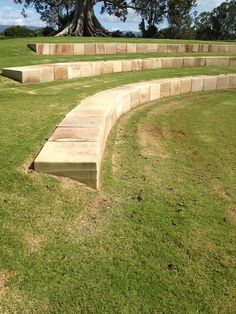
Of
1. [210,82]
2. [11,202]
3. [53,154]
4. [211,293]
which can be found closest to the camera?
[211,293]

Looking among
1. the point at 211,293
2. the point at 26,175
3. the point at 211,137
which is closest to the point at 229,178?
the point at 211,137

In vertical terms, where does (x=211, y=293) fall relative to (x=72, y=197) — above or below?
below

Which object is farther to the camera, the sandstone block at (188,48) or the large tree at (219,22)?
the large tree at (219,22)

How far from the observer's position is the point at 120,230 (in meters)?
3.00

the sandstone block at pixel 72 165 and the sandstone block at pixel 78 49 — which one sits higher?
the sandstone block at pixel 78 49

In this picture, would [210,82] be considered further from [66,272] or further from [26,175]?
[66,272]

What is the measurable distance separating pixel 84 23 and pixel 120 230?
2288 cm

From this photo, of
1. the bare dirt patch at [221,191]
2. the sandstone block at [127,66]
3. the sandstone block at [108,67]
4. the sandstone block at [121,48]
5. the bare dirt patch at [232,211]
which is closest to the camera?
the bare dirt patch at [232,211]

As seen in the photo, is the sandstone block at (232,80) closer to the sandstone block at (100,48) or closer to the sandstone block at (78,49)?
the sandstone block at (100,48)

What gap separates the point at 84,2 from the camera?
77.0ft

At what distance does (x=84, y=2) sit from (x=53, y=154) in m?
22.3

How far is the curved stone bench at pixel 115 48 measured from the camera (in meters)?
11.6

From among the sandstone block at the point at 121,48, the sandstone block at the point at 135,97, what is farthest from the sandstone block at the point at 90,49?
the sandstone block at the point at 135,97

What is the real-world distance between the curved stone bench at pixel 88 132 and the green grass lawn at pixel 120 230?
0.44 feet
